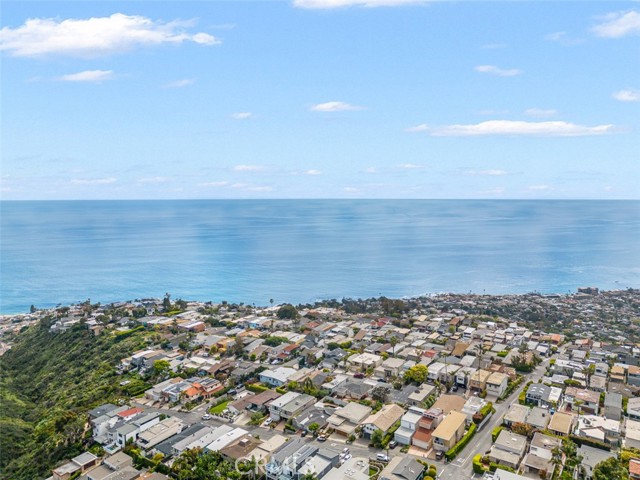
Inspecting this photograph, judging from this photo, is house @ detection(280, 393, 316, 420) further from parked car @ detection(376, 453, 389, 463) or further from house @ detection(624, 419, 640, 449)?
house @ detection(624, 419, 640, 449)

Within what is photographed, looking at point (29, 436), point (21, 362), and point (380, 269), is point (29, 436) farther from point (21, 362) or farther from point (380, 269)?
point (380, 269)

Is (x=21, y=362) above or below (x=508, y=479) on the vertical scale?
below

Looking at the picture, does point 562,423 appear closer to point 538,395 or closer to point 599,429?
point 599,429

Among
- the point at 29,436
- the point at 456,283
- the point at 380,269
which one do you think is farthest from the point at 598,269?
the point at 29,436

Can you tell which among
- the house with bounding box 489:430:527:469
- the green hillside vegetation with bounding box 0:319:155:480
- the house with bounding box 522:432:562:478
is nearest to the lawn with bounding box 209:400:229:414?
the green hillside vegetation with bounding box 0:319:155:480

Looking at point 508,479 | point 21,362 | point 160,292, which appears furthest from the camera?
point 160,292

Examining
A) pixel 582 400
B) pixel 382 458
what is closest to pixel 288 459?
pixel 382 458
